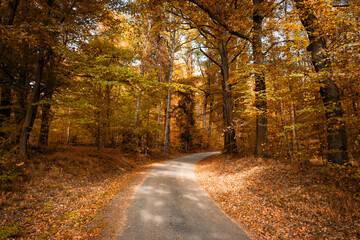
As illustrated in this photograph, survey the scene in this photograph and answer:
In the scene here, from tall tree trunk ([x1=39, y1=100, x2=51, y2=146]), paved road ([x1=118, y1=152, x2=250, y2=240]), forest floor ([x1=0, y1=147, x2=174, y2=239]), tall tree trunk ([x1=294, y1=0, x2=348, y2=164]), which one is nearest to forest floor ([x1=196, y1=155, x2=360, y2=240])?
paved road ([x1=118, y1=152, x2=250, y2=240])

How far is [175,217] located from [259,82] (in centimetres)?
829

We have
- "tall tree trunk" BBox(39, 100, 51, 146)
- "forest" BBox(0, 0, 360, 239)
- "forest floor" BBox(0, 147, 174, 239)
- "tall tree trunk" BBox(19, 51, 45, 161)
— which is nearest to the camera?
"forest floor" BBox(0, 147, 174, 239)

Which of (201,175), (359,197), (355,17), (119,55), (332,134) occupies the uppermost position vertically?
(119,55)

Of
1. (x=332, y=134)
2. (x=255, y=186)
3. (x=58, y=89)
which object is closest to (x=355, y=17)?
(x=332, y=134)

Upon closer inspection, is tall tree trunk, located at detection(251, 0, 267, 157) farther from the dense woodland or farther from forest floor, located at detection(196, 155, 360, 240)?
forest floor, located at detection(196, 155, 360, 240)

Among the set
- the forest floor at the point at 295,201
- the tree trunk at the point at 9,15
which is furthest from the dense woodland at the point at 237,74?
the forest floor at the point at 295,201

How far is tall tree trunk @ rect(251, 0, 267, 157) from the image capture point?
8516mm

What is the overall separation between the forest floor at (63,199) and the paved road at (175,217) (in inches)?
22.6

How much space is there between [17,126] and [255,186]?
1123cm

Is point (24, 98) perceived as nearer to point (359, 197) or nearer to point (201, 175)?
point (201, 175)

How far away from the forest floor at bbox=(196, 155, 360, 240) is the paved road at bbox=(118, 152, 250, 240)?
0.60 m

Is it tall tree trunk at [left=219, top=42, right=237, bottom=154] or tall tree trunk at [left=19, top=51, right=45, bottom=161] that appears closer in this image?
tall tree trunk at [left=19, top=51, right=45, bottom=161]

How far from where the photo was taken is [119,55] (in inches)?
388

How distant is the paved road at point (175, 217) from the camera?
4050 millimetres
